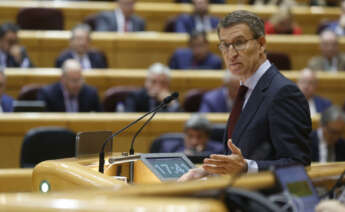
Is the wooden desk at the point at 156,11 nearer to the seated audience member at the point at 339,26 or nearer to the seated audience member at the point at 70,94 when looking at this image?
the seated audience member at the point at 339,26

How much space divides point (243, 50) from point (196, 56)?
12.0 feet

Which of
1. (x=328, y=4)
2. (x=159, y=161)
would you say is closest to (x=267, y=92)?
(x=159, y=161)

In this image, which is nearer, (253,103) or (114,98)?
(253,103)

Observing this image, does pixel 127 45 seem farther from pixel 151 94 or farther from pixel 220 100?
pixel 220 100

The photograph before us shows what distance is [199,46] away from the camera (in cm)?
550

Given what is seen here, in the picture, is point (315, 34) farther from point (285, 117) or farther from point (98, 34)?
point (285, 117)

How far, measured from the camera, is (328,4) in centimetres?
724

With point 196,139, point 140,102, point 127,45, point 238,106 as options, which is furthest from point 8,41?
point 238,106

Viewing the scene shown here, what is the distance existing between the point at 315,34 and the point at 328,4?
711 mm

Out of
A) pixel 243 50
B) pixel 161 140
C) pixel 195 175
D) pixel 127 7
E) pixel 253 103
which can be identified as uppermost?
pixel 243 50

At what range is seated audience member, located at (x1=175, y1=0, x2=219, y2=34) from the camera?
20.3 ft

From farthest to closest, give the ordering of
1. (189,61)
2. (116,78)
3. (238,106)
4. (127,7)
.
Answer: (127,7) < (189,61) < (116,78) < (238,106)

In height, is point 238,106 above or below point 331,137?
above

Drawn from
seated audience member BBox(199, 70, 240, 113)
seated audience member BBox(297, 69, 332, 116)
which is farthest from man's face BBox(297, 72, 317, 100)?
seated audience member BBox(199, 70, 240, 113)
